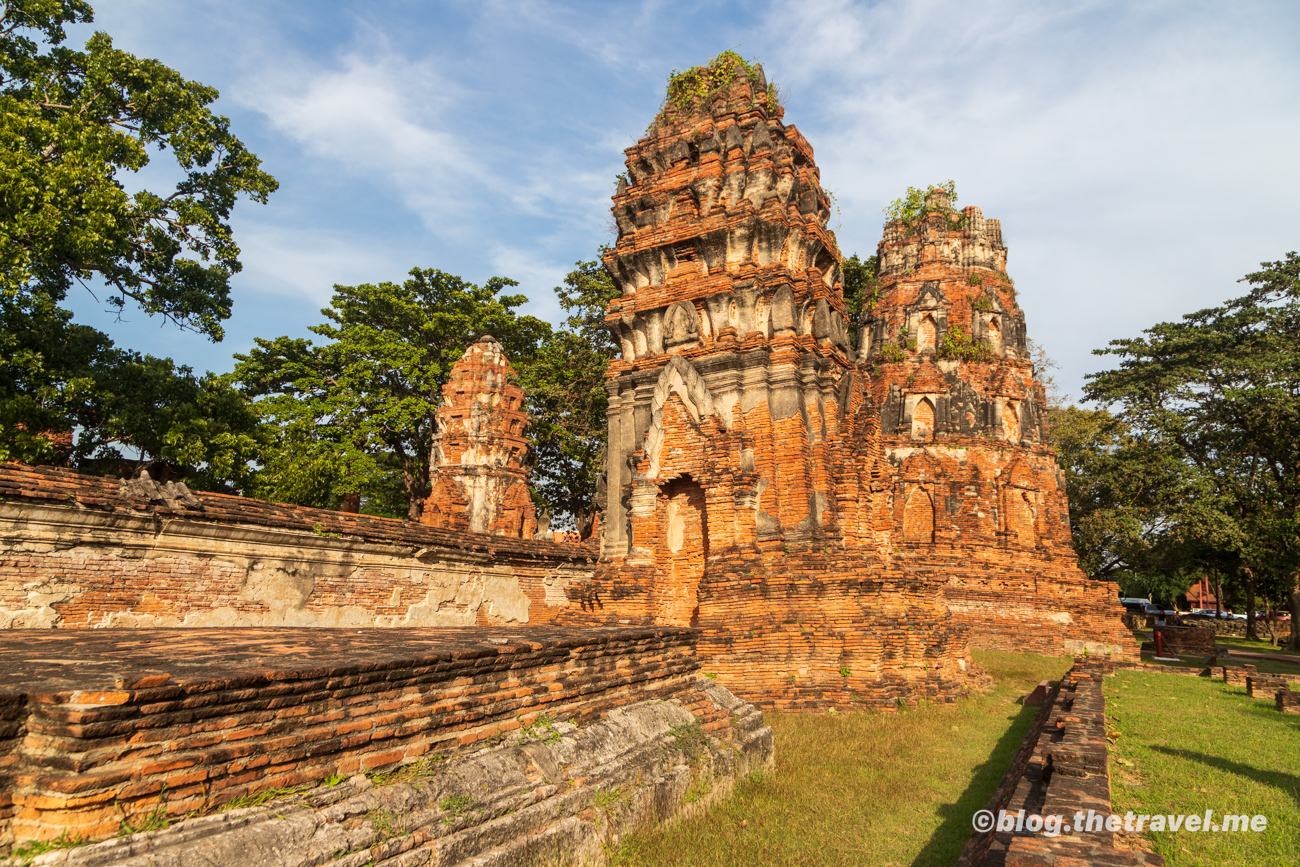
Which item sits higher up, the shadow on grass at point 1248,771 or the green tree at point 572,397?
the green tree at point 572,397

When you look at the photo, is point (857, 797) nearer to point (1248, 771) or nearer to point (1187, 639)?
point (1248, 771)


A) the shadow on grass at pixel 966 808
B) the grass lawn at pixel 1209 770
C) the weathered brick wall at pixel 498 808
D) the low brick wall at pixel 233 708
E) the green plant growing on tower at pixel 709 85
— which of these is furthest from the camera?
the green plant growing on tower at pixel 709 85

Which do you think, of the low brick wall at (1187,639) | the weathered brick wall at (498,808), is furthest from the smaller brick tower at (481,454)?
the low brick wall at (1187,639)

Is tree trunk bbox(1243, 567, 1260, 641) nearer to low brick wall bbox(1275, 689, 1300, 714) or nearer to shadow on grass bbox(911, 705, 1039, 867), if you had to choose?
low brick wall bbox(1275, 689, 1300, 714)

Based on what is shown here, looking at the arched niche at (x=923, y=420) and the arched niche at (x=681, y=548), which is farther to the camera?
the arched niche at (x=923, y=420)

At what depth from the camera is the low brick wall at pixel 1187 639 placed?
21.1 meters

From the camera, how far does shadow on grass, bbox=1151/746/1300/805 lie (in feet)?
19.9

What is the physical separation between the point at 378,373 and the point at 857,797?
20009 mm

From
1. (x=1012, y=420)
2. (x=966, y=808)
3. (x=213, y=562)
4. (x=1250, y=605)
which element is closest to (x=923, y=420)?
(x=1012, y=420)

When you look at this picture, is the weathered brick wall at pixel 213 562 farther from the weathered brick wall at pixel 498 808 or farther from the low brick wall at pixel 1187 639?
the low brick wall at pixel 1187 639

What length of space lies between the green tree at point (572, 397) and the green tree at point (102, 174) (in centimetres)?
959

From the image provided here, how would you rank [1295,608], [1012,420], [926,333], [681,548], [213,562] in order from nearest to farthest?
[213,562], [681,548], [1012,420], [1295,608], [926,333]

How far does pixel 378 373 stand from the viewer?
23.1 metres

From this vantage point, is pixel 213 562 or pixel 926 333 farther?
pixel 926 333
